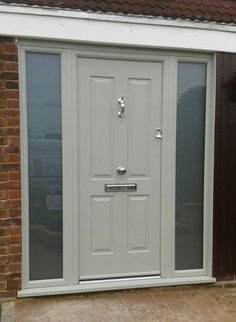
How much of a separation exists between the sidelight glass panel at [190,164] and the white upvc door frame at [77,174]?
6 cm

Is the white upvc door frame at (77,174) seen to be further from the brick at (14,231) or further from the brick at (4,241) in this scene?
the brick at (4,241)

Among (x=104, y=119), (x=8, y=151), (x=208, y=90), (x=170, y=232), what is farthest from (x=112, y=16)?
(x=170, y=232)

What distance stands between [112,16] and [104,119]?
3.13 feet

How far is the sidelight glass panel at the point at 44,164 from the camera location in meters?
3.68

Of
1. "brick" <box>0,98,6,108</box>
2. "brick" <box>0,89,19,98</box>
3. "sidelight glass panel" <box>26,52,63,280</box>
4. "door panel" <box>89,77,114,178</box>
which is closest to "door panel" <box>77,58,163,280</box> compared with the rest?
"door panel" <box>89,77,114,178</box>

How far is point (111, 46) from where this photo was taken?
375 cm

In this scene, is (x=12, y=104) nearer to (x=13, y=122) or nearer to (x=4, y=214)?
(x=13, y=122)

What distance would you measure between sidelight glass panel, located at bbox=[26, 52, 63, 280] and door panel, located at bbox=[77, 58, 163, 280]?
223mm

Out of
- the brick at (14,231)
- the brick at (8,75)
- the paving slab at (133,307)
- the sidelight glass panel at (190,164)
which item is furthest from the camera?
the sidelight glass panel at (190,164)

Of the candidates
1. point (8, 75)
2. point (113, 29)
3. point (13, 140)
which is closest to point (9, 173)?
point (13, 140)

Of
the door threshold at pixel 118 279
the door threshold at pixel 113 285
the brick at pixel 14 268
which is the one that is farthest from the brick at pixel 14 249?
the door threshold at pixel 118 279

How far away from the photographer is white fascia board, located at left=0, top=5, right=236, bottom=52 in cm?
347

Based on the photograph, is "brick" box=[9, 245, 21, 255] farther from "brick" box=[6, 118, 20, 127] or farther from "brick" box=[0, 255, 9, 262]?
"brick" box=[6, 118, 20, 127]

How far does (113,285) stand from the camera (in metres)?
3.86
